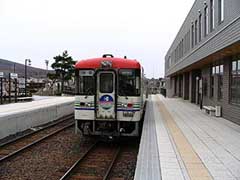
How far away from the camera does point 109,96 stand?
10.4 meters

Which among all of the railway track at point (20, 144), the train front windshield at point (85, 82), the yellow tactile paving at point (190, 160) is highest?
the train front windshield at point (85, 82)

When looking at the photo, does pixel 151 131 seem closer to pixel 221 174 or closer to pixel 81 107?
pixel 81 107

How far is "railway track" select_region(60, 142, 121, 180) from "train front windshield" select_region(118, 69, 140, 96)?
72.4 inches

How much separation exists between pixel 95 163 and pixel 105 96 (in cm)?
252

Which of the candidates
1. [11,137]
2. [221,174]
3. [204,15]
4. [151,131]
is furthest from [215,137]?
[204,15]

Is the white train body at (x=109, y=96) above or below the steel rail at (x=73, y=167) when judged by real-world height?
above

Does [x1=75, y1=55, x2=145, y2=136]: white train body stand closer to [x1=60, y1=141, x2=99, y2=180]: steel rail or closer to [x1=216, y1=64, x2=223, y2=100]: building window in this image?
[x1=60, y1=141, x2=99, y2=180]: steel rail

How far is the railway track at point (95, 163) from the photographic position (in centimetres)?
734

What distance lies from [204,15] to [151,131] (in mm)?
10124

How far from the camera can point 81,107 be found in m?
10.5

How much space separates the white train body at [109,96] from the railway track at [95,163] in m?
0.59

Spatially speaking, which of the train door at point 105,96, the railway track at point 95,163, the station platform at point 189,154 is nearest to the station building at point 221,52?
the station platform at point 189,154

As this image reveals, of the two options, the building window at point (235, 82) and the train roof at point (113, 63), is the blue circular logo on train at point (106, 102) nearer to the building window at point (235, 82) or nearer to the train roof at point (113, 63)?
the train roof at point (113, 63)

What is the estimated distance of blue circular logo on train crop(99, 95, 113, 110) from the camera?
406 inches
